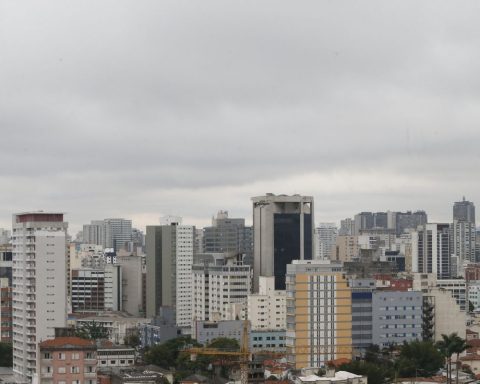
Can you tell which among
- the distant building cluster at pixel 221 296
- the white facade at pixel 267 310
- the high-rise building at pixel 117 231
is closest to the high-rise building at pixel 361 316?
the distant building cluster at pixel 221 296

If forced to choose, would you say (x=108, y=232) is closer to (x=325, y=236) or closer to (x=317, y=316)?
(x=325, y=236)

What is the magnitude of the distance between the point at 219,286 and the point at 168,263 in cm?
1404

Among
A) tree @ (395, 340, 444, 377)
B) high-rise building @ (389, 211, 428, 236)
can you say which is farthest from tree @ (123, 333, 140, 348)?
high-rise building @ (389, 211, 428, 236)

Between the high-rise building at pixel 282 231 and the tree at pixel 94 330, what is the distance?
16045mm

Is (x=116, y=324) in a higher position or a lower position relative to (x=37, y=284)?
lower

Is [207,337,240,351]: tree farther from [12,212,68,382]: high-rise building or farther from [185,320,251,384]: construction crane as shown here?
[12,212,68,382]: high-rise building

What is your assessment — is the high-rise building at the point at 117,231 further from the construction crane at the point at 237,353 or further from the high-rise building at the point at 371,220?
the construction crane at the point at 237,353

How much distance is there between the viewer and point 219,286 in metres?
81.2

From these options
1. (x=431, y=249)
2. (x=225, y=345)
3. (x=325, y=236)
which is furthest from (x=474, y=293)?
(x=325, y=236)

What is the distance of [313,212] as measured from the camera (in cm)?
9319

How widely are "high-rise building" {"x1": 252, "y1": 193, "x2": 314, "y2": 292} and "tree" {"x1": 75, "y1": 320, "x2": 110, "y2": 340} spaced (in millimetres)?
16045

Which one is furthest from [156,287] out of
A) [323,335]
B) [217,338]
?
[323,335]

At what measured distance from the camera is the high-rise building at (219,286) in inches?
3162

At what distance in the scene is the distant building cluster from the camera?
2032 inches
